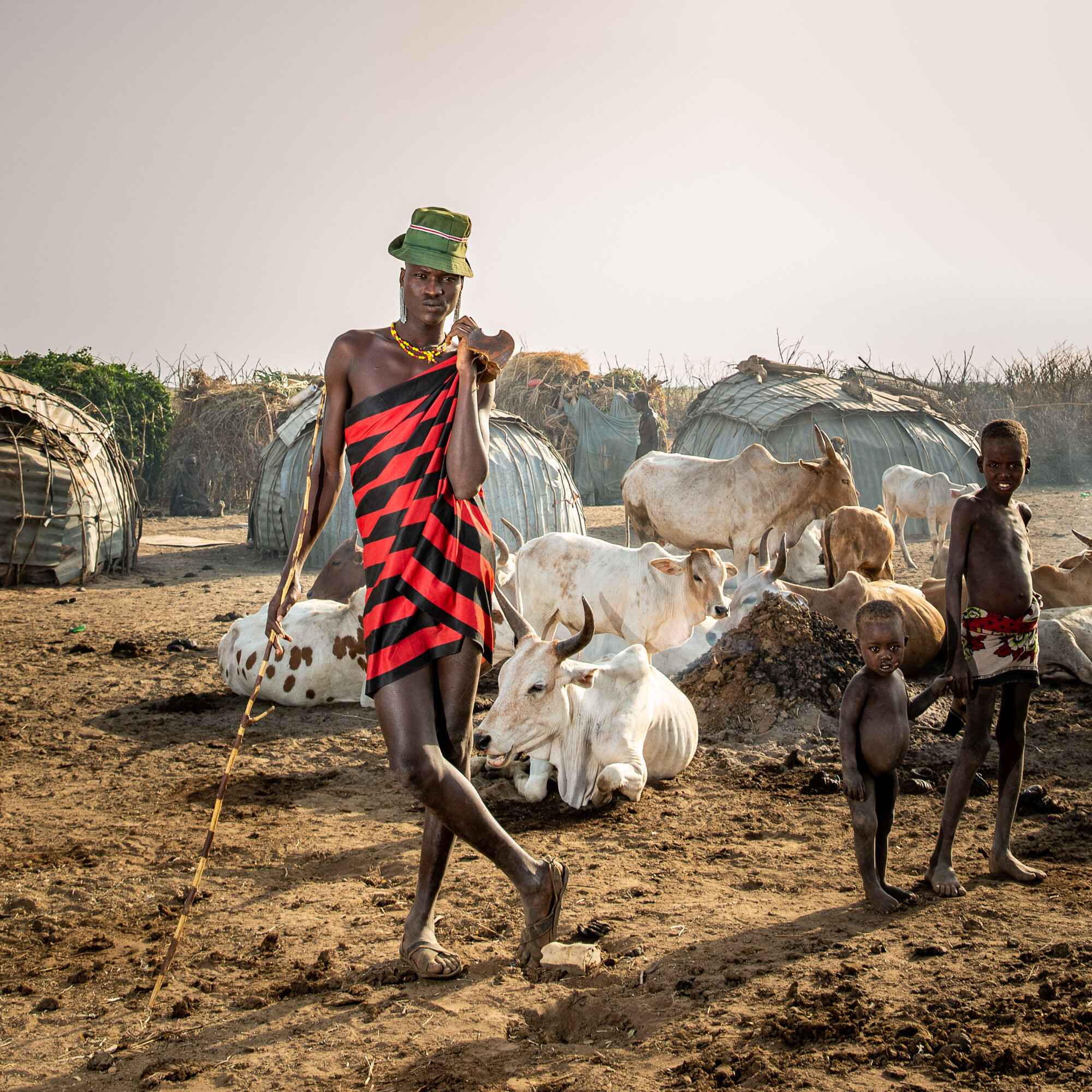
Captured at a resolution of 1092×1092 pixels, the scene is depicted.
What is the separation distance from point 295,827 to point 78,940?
141 centimetres

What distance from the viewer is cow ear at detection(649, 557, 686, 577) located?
6941 mm

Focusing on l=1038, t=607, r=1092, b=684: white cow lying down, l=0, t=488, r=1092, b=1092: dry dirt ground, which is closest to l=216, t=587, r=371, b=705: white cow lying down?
l=0, t=488, r=1092, b=1092: dry dirt ground

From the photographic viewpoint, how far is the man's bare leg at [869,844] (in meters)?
3.58

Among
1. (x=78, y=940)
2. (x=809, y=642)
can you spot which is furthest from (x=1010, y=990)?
(x=809, y=642)

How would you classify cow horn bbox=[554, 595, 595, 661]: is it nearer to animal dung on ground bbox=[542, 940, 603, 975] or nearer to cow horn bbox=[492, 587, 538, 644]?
cow horn bbox=[492, 587, 538, 644]

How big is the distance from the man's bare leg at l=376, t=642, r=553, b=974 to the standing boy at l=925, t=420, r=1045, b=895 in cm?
175

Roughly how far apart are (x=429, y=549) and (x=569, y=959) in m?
1.35

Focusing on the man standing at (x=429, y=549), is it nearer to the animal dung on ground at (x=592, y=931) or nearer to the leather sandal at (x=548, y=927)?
the leather sandal at (x=548, y=927)

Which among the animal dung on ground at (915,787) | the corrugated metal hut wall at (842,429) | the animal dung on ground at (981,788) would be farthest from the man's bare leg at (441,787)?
the corrugated metal hut wall at (842,429)

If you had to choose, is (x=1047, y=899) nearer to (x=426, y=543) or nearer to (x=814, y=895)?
(x=814, y=895)

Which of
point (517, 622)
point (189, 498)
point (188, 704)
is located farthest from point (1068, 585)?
point (189, 498)

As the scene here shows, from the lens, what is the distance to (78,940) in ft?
11.6

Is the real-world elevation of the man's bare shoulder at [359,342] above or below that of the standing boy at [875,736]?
above

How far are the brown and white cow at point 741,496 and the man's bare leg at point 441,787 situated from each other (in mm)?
7451
